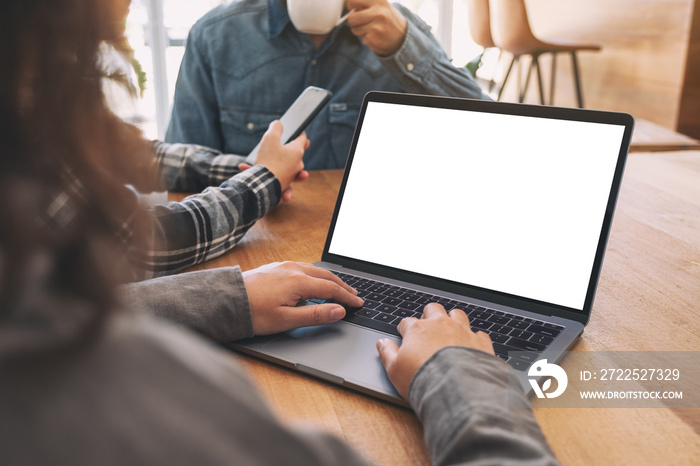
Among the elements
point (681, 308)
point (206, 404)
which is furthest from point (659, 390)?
point (206, 404)

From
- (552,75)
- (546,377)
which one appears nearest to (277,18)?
(546,377)

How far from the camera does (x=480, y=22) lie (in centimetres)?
358

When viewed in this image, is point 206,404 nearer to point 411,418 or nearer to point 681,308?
point 411,418

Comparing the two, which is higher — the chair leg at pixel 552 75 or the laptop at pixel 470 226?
the laptop at pixel 470 226

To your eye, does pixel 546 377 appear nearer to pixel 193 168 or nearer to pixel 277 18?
pixel 193 168

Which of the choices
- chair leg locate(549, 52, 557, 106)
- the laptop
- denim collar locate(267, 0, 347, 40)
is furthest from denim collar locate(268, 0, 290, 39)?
chair leg locate(549, 52, 557, 106)

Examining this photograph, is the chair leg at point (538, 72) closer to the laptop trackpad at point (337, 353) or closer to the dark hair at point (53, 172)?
the laptop trackpad at point (337, 353)

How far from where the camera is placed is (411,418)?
516 mm

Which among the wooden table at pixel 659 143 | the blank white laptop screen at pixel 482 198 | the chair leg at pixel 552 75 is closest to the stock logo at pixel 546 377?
the blank white laptop screen at pixel 482 198

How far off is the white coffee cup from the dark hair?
922 millimetres

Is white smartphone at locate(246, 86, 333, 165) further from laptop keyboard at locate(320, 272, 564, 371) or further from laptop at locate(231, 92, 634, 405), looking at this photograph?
laptop keyboard at locate(320, 272, 564, 371)

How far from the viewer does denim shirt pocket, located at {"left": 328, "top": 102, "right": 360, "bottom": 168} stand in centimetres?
155

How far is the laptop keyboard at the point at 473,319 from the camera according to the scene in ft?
1.96

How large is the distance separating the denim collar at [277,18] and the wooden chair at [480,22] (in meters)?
2.27
